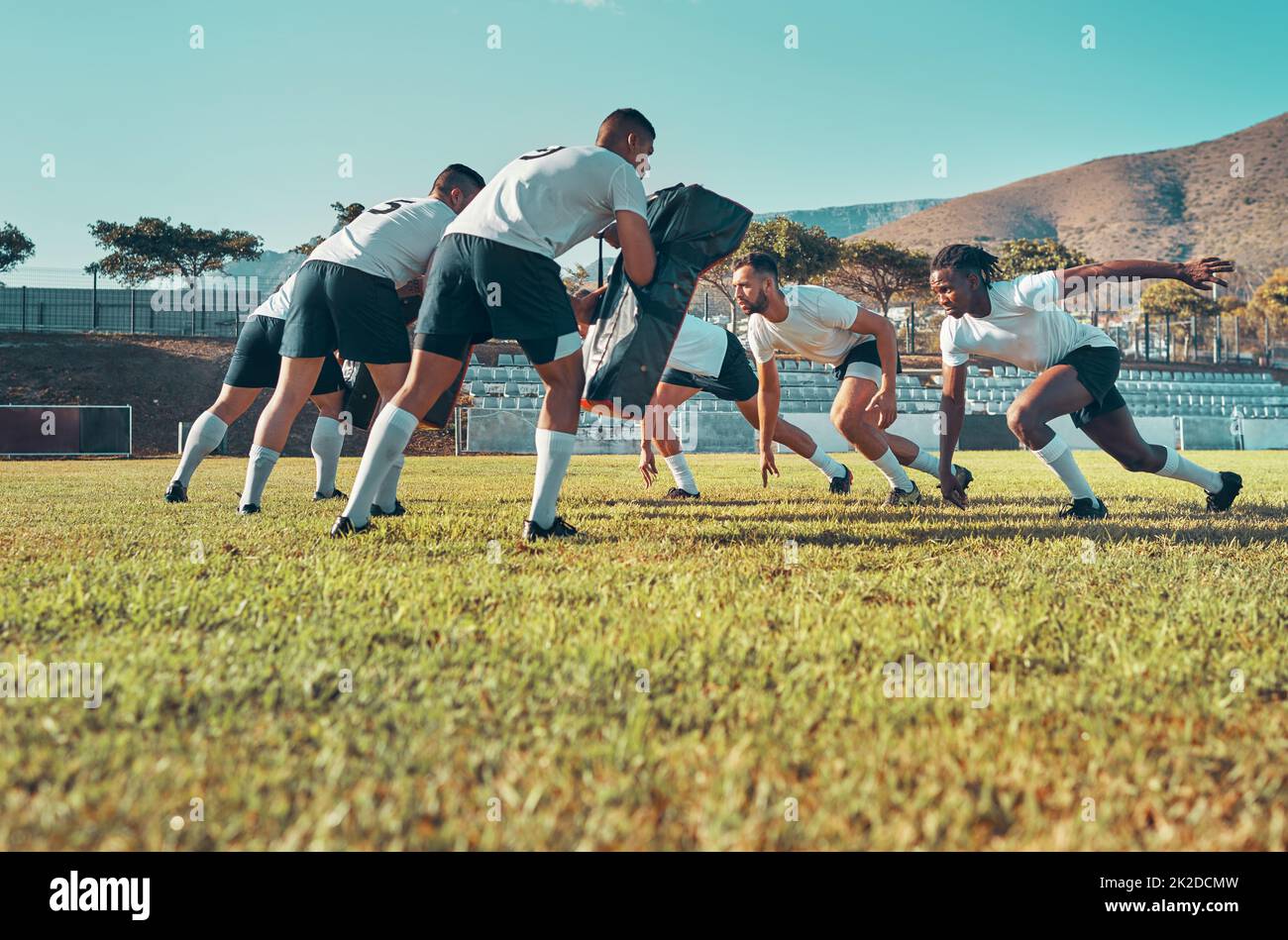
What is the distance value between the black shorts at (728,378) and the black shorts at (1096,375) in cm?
278

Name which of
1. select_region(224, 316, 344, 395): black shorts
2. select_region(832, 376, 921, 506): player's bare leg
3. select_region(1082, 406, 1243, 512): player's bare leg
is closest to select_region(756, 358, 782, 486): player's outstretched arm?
select_region(832, 376, 921, 506): player's bare leg

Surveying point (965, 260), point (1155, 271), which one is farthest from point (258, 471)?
point (1155, 271)

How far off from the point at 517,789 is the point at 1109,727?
3.91ft

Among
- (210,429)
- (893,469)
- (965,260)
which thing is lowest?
(893,469)

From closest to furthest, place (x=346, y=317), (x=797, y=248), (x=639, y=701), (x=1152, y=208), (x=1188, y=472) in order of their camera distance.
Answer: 1. (x=639, y=701)
2. (x=346, y=317)
3. (x=1188, y=472)
4. (x=797, y=248)
5. (x=1152, y=208)

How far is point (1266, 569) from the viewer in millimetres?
3756

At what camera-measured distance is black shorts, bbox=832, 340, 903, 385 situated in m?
7.48

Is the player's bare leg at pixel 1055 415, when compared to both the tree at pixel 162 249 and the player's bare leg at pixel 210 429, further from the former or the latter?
the tree at pixel 162 249

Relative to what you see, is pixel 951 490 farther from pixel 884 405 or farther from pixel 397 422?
pixel 397 422

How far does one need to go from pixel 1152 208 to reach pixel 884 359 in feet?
528

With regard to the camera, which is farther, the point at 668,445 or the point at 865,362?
the point at 668,445

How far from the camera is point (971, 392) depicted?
36.4 m

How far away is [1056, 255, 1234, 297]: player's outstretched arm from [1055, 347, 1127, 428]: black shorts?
47 cm

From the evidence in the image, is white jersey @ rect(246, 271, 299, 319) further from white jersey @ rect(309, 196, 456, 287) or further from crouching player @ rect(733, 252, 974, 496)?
crouching player @ rect(733, 252, 974, 496)
